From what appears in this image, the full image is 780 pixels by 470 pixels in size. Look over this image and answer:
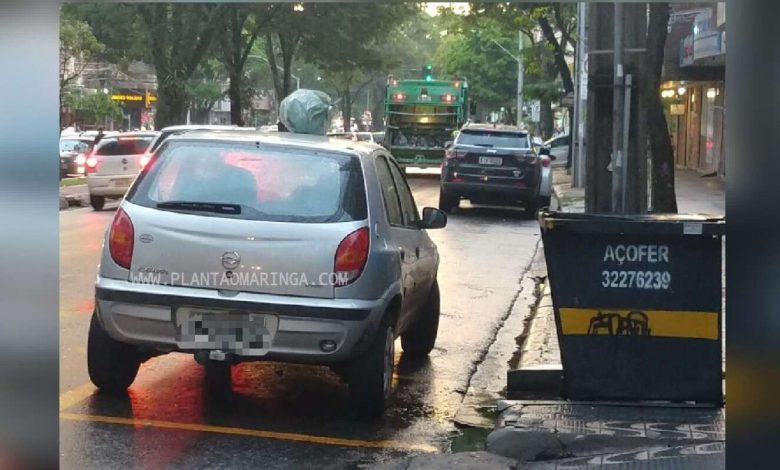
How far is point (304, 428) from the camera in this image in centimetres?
656

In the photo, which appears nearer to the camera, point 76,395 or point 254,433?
point 254,433

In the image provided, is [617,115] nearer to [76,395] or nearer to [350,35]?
[76,395]

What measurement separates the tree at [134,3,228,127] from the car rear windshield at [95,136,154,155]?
298 inches

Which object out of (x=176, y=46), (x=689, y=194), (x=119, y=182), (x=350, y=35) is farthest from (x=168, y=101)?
(x=689, y=194)

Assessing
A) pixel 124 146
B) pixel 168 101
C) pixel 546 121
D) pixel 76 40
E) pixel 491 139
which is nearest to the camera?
pixel 491 139

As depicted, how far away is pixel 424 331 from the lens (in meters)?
8.60

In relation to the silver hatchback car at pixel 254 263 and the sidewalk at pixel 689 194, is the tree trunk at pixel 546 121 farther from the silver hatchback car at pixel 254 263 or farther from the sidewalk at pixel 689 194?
the silver hatchback car at pixel 254 263

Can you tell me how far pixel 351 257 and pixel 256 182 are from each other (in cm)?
76

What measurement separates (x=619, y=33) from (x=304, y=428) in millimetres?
4456

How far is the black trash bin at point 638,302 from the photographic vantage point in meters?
6.33

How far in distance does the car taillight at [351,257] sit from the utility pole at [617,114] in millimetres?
3621

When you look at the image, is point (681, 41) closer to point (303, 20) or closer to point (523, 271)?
point (303, 20)

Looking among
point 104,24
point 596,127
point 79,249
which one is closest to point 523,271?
point 596,127

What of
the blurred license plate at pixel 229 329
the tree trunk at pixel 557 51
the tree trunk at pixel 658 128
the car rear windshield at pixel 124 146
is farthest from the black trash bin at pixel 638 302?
the tree trunk at pixel 557 51
